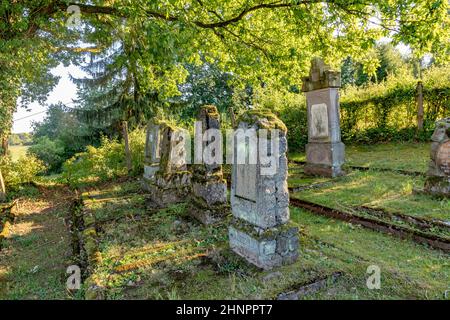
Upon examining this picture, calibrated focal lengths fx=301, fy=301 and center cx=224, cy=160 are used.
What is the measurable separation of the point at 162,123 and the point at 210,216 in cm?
410

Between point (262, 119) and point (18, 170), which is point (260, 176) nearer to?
point (262, 119)

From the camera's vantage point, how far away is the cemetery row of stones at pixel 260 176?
4.12m

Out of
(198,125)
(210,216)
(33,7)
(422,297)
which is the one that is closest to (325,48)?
(198,125)

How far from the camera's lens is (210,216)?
6.14m

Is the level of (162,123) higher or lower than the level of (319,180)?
higher

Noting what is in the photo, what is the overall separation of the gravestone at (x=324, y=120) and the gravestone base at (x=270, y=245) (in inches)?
221

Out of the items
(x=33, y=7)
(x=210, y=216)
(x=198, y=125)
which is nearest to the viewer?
(x=210, y=216)

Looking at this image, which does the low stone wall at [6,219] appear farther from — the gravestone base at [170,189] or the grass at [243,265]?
the gravestone base at [170,189]

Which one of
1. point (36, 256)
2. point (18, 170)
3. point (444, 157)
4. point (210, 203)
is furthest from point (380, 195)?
point (18, 170)

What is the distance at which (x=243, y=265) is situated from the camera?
165 inches

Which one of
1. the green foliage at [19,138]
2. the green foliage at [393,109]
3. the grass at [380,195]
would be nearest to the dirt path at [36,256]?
the grass at [380,195]

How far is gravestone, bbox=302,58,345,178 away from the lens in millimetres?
9227

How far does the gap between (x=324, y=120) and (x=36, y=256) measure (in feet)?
27.0
